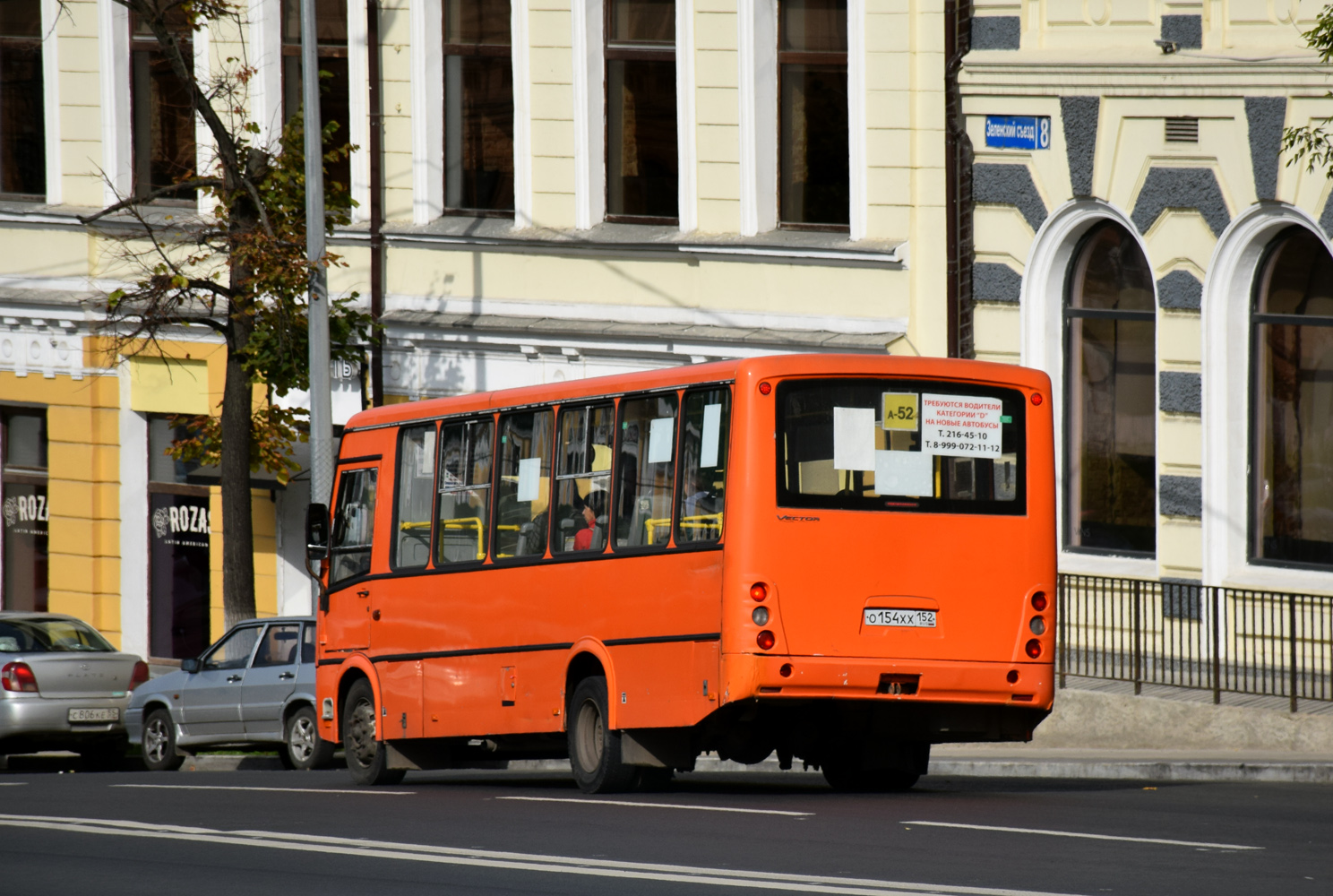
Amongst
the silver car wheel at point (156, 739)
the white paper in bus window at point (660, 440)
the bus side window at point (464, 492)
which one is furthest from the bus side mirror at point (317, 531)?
the silver car wheel at point (156, 739)

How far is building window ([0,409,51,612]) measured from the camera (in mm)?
30984

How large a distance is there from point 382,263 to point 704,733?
14115 mm

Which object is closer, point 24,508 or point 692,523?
point 692,523

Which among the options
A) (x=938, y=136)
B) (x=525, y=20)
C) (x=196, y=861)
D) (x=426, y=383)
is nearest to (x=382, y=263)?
(x=426, y=383)

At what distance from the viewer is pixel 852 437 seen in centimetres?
1374

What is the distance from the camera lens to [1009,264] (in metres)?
22.2

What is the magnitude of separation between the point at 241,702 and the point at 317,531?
4.31 metres

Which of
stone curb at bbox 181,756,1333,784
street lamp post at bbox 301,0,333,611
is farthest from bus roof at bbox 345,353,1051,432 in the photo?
street lamp post at bbox 301,0,333,611

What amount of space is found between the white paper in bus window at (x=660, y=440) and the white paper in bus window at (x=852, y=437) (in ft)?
3.62

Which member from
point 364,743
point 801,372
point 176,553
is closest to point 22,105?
point 176,553

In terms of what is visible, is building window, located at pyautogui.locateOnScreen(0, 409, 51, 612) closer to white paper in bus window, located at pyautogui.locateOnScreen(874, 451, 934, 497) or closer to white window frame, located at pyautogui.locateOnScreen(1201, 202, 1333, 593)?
white window frame, located at pyautogui.locateOnScreen(1201, 202, 1333, 593)

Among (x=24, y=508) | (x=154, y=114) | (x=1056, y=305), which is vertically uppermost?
(x=154, y=114)

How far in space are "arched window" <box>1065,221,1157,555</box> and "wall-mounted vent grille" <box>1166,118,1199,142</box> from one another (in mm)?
1100

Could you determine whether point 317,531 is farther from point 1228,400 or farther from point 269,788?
point 1228,400
